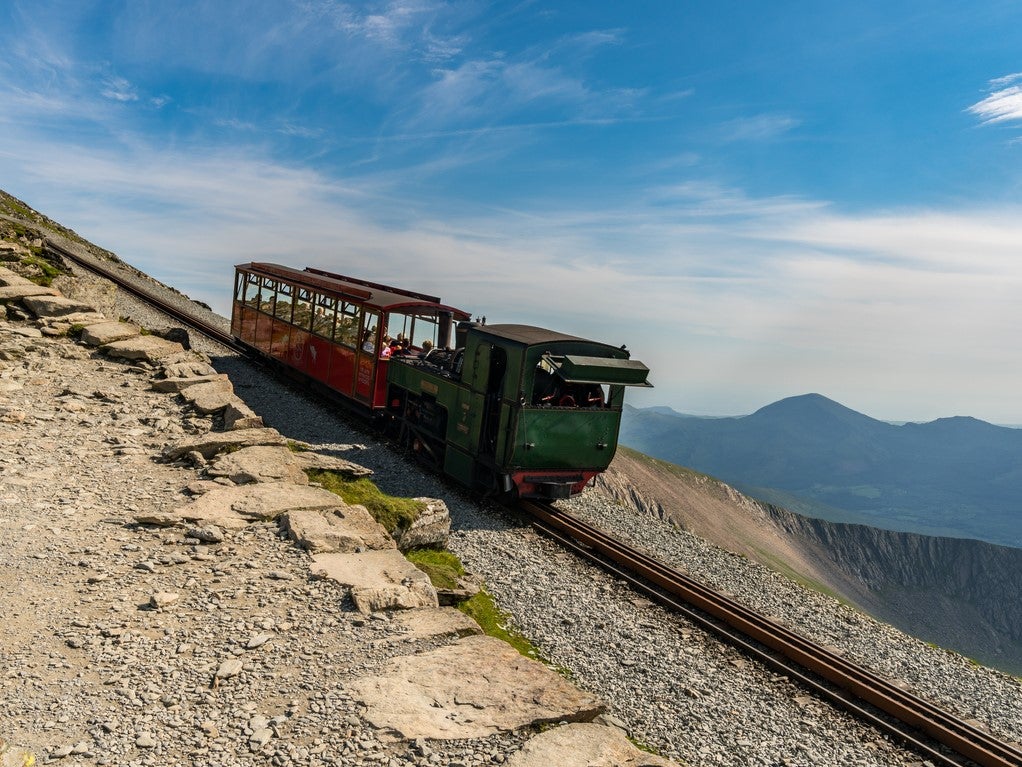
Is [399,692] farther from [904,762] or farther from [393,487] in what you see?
[393,487]

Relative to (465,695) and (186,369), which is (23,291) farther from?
(465,695)

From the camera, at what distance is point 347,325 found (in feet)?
63.7

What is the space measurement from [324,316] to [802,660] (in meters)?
15.1

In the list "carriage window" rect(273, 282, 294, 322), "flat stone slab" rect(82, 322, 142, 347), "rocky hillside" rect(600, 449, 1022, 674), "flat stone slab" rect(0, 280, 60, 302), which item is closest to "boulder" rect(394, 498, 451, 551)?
"flat stone slab" rect(82, 322, 142, 347)

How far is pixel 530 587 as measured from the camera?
11359 millimetres

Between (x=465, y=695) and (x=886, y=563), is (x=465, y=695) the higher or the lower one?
the higher one

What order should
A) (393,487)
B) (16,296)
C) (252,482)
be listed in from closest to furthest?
(252,482)
(393,487)
(16,296)

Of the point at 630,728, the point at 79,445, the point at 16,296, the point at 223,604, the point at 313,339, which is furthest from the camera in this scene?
the point at 313,339

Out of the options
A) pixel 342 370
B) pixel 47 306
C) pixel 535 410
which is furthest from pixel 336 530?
pixel 47 306

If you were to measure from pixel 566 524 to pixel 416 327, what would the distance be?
722 cm

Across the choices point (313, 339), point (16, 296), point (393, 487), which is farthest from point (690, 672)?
point (16, 296)

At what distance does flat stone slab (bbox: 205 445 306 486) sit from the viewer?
11016 mm

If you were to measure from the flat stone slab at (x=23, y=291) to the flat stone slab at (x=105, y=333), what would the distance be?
2064 mm

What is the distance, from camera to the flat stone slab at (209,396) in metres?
14.3
